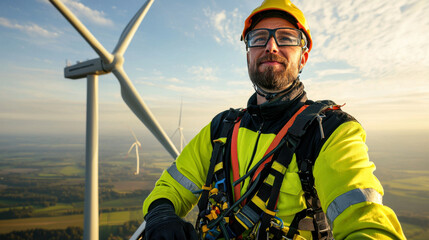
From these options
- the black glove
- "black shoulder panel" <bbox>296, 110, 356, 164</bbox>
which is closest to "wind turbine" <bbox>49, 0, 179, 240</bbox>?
the black glove

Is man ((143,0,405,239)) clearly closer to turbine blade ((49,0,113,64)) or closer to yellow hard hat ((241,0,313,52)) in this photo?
yellow hard hat ((241,0,313,52))

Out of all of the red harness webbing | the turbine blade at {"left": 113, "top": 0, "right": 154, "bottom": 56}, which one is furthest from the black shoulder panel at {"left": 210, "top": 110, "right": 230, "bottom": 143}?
the turbine blade at {"left": 113, "top": 0, "right": 154, "bottom": 56}

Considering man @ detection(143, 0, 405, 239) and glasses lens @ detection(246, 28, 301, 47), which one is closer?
man @ detection(143, 0, 405, 239)

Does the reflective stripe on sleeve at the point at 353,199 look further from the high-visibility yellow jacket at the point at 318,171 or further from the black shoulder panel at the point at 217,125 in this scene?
the black shoulder panel at the point at 217,125

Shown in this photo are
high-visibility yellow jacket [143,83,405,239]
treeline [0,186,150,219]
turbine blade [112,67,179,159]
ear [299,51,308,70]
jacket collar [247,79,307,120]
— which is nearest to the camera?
high-visibility yellow jacket [143,83,405,239]

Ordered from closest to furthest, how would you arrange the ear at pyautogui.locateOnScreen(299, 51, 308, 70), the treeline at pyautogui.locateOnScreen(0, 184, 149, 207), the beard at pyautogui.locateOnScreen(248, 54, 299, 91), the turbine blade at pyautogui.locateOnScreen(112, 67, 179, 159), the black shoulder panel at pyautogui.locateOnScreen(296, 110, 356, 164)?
the black shoulder panel at pyautogui.locateOnScreen(296, 110, 356, 164) → the beard at pyautogui.locateOnScreen(248, 54, 299, 91) → the ear at pyautogui.locateOnScreen(299, 51, 308, 70) → the turbine blade at pyautogui.locateOnScreen(112, 67, 179, 159) → the treeline at pyautogui.locateOnScreen(0, 184, 149, 207)

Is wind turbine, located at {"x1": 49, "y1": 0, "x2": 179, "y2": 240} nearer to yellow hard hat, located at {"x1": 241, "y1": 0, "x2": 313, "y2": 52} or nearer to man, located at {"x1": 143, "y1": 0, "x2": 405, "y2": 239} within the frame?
man, located at {"x1": 143, "y1": 0, "x2": 405, "y2": 239}

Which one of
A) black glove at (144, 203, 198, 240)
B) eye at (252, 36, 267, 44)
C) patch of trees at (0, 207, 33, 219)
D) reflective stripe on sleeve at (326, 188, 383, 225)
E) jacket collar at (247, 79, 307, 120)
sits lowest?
patch of trees at (0, 207, 33, 219)

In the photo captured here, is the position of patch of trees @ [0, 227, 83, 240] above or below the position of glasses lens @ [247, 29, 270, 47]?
below
